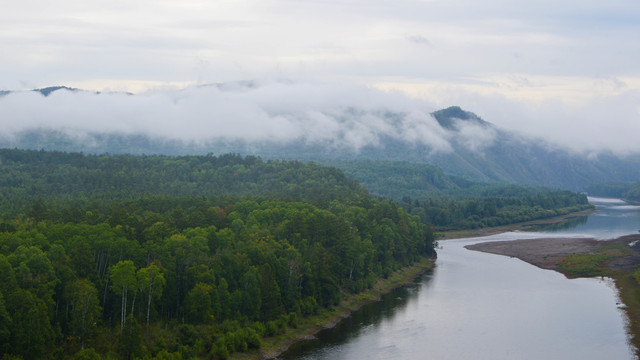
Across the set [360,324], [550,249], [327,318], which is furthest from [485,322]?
[550,249]

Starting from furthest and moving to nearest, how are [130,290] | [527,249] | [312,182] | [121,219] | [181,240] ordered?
[312,182] < [527,249] < [121,219] < [181,240] < [130,290]

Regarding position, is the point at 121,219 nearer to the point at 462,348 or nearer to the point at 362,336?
the point at 362,336

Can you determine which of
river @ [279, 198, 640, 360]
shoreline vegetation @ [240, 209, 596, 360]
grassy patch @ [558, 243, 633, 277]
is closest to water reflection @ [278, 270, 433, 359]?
river @ [279, 198, 640, 360]

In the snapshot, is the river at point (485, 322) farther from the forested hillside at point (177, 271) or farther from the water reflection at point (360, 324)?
the forested hillside at point (177, 271)

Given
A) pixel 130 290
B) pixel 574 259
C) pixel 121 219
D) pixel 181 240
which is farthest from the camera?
pixel 574 259

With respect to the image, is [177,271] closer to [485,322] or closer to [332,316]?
[332,316]

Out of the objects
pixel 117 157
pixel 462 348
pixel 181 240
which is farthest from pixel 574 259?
pixel 117 157

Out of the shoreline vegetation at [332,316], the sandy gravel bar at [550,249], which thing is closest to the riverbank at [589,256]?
the sandy gravel bar at [550,249]

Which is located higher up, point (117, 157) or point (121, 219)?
point (117, 157)
